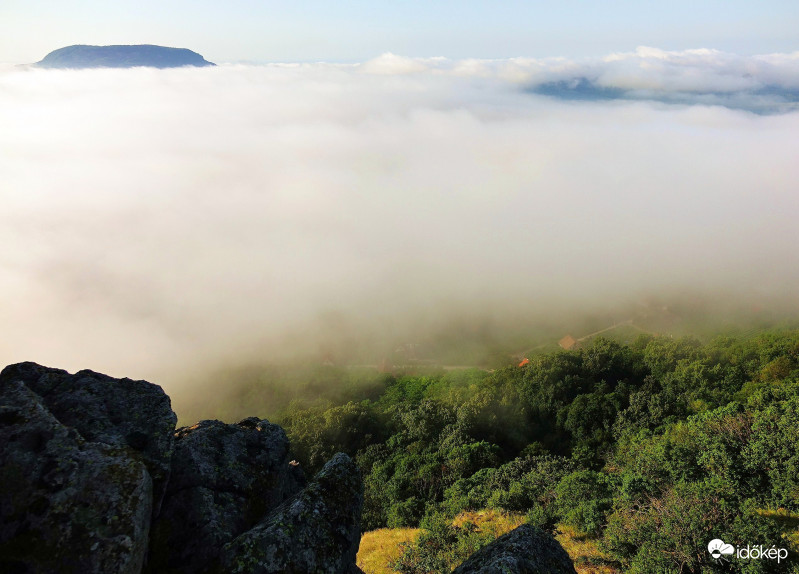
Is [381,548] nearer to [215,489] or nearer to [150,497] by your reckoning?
[215,489]

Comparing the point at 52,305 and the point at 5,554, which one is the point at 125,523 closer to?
the point at 5,554

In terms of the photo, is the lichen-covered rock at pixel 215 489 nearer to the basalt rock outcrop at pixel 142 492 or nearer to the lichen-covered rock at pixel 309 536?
the basalt rock outcrop at pixel 142 492

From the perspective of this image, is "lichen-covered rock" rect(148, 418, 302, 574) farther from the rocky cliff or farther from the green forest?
the green forest

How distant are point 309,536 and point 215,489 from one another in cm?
274

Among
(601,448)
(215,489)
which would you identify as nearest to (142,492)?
(215,489)

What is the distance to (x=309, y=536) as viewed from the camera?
1034 centimetres

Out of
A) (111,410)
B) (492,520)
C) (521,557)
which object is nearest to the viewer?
(521,557)

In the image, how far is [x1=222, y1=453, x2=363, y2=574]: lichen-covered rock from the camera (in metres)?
9.68

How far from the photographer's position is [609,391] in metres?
62.5

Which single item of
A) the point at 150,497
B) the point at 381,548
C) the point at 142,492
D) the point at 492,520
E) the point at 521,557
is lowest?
the point at 381,548

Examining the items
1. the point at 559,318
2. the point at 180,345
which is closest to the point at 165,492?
the point at 559,318

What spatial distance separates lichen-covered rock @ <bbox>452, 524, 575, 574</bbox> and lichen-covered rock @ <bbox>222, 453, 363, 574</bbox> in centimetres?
274

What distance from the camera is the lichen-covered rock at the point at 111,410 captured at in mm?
10852

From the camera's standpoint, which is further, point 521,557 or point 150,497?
point 521,557
